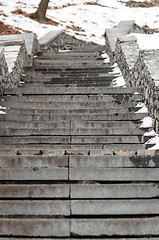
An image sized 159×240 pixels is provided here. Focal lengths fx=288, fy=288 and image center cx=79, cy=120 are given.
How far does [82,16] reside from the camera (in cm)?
1558

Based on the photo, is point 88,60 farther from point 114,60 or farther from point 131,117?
point 131,117

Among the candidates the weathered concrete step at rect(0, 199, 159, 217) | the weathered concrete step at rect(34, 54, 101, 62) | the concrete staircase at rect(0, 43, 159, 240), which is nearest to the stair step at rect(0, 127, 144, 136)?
the concrete staircase at rect(0, 43, 159, 240)

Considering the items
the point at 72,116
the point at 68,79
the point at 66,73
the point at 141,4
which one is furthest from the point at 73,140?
the point at 141,4

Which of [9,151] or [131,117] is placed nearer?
[9,151]

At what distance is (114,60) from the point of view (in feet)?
24.8

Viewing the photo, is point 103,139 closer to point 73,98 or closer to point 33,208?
point 73,98

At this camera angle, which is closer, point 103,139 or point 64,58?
point 103,139

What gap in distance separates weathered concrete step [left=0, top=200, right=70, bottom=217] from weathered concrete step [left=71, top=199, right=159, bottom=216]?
0.35 feet

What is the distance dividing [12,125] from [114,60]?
4221mm

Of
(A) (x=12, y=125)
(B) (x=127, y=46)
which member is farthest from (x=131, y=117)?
(B) (x=127, y=46)

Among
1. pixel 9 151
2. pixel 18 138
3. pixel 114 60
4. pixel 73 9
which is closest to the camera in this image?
pixel 9 151

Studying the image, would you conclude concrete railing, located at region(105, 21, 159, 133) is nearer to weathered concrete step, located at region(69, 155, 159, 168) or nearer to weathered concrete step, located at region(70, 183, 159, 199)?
weathered concrete step, located at region(69, 155, 159, 168)

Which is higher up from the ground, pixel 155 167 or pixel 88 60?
pixel 88 60

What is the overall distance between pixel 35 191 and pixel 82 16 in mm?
14305
